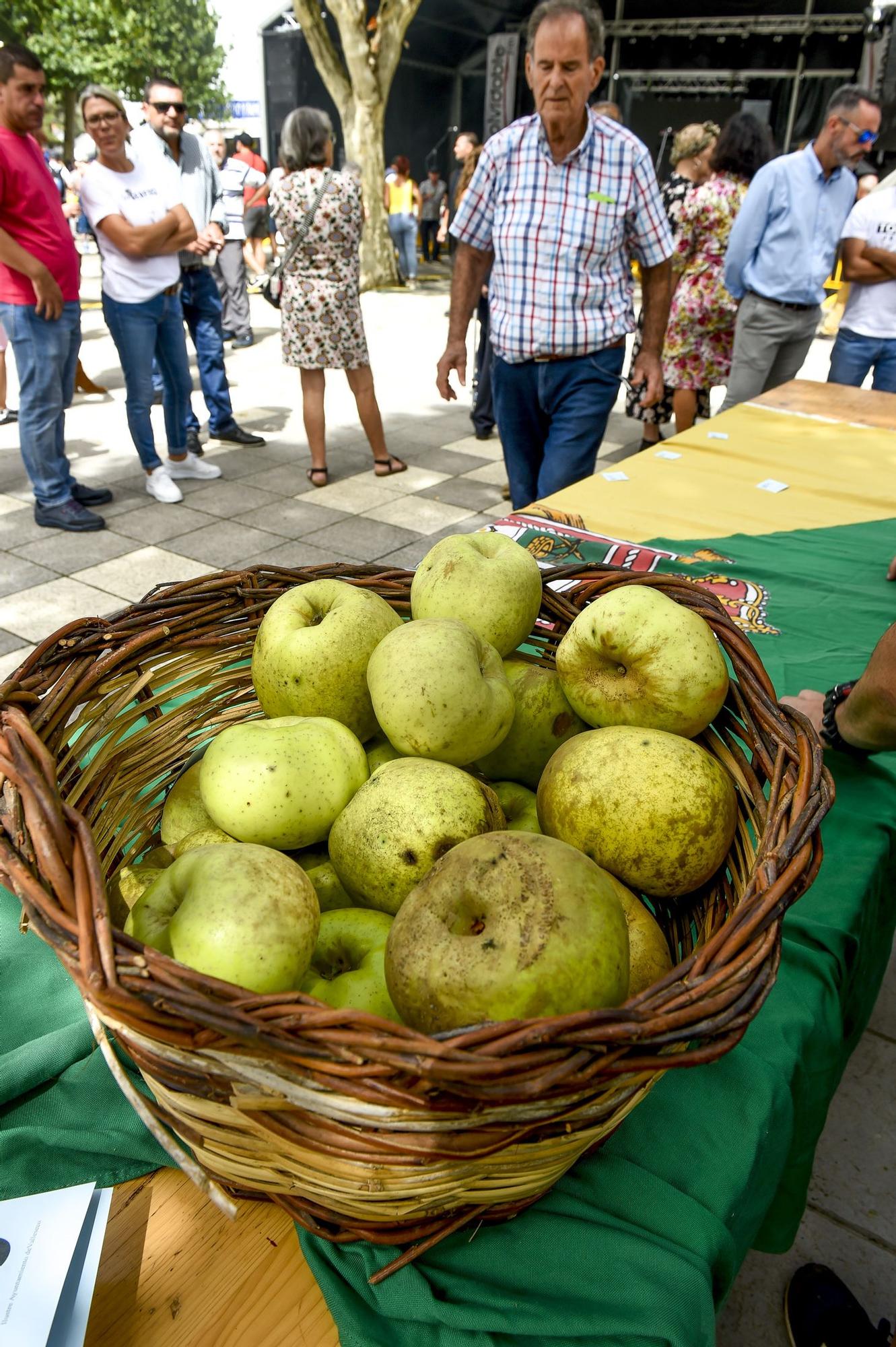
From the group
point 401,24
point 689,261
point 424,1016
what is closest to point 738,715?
point 424,1016

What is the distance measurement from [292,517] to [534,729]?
14.4 feet

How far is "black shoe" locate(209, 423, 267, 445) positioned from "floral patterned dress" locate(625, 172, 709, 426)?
294 cm

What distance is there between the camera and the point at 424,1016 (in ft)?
2.85

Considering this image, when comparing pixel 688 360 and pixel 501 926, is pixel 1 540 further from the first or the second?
pixel 501 926

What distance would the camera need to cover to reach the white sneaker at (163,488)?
18.5 ft

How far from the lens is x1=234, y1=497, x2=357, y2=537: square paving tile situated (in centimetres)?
539

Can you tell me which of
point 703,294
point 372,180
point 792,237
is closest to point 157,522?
point 703,294

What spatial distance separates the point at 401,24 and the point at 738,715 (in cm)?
1476

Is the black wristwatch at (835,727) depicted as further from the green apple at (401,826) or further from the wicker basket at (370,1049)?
the green apple at (401,826)

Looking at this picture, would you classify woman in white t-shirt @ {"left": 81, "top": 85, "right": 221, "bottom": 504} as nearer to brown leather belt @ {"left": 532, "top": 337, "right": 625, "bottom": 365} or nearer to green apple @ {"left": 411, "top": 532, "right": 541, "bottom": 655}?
brown leather belt @ {"left": 532, "top": 337, "right": 625, "bottom": 365}

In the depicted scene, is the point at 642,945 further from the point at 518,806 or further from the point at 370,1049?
the point at 370,1049

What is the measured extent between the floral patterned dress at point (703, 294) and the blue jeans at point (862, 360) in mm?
724

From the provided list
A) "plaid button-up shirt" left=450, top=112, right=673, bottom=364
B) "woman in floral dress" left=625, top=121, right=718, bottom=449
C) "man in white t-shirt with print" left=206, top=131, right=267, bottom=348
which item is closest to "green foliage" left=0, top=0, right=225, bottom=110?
"man in white t-shirt with print" left=206, top=131, right=267, bottom=348

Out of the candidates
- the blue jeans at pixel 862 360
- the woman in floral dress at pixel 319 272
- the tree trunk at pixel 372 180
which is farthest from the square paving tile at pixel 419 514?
the tree trunk at pixel 372 180
